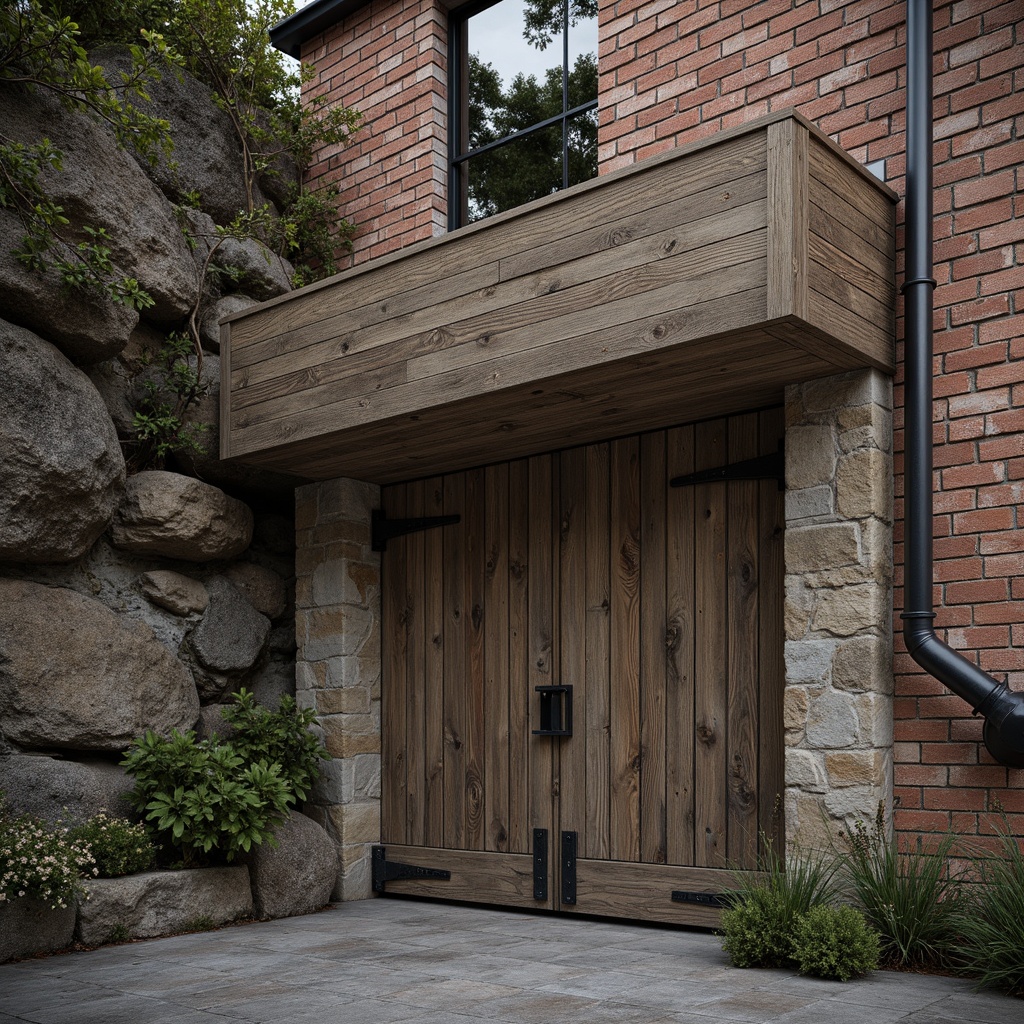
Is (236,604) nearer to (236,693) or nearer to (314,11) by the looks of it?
(236,693)

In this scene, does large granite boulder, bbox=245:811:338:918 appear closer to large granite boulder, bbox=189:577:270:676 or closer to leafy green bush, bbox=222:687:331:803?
leafy green bush, bbox=222:687:331:803

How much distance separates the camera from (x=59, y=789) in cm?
473

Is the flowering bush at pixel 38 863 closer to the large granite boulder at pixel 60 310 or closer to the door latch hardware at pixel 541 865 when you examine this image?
the door latch hardware at pixel 541 865

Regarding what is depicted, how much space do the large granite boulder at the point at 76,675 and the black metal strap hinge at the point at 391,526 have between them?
1293mm

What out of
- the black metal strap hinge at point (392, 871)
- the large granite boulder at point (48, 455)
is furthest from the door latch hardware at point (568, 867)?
the large granite boulder at point (48, 455)

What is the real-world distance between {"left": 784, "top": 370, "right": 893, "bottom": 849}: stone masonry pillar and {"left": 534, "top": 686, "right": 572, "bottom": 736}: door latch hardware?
1216mm

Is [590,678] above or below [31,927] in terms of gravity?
above

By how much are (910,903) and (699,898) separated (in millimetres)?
1037

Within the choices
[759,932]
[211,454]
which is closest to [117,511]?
[211,454]

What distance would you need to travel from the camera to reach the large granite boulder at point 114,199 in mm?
5074

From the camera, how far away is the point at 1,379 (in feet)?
15.5

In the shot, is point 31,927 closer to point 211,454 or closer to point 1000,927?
point 211,454

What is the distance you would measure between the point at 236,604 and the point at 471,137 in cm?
290

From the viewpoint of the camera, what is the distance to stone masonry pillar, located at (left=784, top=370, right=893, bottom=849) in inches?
157
